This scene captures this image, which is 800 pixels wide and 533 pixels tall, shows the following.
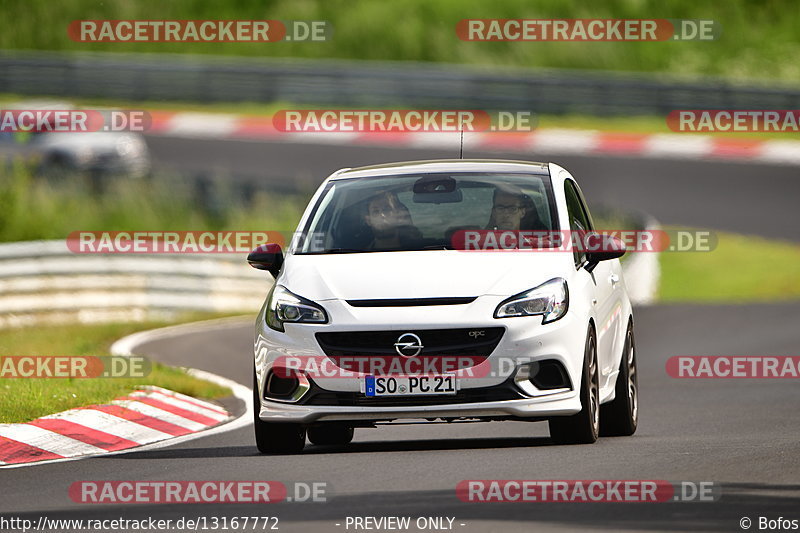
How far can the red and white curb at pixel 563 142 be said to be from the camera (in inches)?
1287

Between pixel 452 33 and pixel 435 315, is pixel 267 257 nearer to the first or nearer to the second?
pixel 435 315

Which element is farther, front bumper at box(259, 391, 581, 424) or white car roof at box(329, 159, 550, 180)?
white car roof at box(329, 159, 550, 180)

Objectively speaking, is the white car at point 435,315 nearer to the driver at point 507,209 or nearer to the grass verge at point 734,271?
the driver at point 507,209

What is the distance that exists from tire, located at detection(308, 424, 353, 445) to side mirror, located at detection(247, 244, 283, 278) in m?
1.09

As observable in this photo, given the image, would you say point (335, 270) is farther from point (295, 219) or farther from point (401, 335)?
point (295, 219)

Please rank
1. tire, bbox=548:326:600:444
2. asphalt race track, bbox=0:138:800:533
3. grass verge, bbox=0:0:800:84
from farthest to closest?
1. grass verge, bbox=0:0:800:84
2. tire, bbox=548:326:600:444
3. asphalt race track, bbox=0:138:800:533

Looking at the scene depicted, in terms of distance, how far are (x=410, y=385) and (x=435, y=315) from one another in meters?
0.40

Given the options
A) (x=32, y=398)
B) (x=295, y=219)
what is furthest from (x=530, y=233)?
(x=295, y=219)

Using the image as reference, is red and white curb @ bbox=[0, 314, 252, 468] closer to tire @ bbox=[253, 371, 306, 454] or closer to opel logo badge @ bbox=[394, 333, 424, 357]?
tire @ bbox=[253, 371, 306, 454]

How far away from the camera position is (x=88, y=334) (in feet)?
63.9

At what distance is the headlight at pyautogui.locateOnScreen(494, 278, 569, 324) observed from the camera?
9508mm

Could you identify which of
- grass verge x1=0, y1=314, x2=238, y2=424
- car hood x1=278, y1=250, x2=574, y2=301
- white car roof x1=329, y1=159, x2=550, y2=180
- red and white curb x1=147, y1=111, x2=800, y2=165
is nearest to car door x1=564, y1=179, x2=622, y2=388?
white car roof x1=329, y1=159, x2=550, y2=180


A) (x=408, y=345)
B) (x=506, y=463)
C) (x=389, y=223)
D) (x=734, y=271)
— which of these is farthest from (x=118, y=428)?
(x=734, y=271)

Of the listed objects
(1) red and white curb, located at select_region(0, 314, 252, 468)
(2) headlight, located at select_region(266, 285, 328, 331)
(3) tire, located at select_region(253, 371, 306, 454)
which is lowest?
(1) red and white curb, located at select_region(0, 314, 252, 468)
